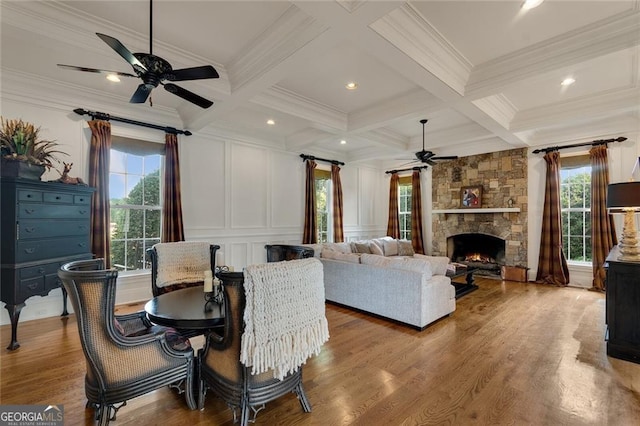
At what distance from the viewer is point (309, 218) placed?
6859mm

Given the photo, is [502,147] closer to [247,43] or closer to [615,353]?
[615,353]

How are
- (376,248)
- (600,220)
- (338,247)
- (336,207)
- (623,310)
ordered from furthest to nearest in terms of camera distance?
(336,207)
(376,248)
(338,247)
(600,220)
(623,310)

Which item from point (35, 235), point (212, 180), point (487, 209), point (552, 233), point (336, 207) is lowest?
point (552, 233)

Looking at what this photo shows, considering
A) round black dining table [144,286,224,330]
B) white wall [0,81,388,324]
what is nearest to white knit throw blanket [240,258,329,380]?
round black dining table [144,286,224,330]

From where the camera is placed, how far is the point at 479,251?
717cm

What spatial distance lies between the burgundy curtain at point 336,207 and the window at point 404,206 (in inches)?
85.5

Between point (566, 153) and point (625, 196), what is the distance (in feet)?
12.2

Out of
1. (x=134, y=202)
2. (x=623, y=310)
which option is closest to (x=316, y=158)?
(x=134, y=202)

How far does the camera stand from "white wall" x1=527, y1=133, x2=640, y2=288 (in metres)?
5.10

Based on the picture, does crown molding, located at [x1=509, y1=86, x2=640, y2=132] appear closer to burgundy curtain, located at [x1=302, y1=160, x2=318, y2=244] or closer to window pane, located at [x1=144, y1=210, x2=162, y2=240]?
burgundy curtain, located at [x1=302, y1=160, x2=318, y2=244]

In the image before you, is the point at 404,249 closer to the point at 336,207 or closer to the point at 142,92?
the point at 336,207

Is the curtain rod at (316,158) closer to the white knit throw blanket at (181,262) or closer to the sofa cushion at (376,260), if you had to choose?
the sofa cushion at (376,260)

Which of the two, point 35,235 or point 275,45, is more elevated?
point 275,45

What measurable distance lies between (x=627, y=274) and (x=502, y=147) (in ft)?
14.4
